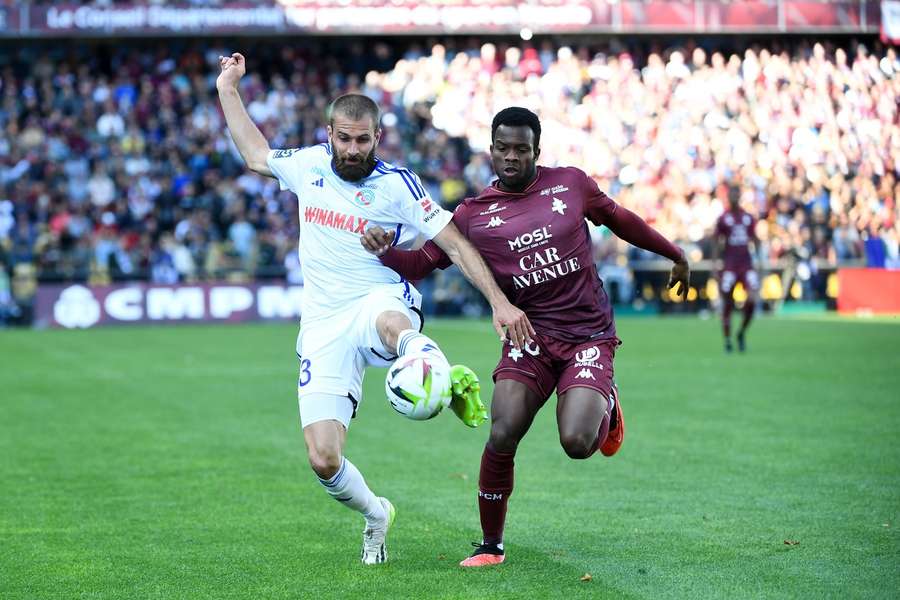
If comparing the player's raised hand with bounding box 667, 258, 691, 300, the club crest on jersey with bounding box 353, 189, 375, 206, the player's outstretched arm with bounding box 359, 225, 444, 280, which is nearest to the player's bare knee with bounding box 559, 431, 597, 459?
the player's outstretched arm with bounding box 359, 225, 444, 280

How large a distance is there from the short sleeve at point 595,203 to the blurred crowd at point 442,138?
22.1 metres

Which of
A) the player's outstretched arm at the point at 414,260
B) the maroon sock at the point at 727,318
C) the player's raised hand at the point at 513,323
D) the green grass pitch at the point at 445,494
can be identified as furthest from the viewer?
the maroon sock at the point at 727,318

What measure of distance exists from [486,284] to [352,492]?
1.28 m

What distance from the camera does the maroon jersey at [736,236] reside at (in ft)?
69.1

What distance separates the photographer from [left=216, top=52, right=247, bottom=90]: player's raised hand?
24.7 feet

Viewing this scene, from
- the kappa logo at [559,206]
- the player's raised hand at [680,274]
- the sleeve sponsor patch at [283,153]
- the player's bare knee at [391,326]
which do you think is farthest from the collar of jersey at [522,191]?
the sleeve sponsor patch at [283,153]

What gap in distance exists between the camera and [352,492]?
6770mm

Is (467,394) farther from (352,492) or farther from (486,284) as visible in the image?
(352,492)

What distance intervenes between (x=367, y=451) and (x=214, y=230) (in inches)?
793

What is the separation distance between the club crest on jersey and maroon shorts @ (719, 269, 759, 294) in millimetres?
15014

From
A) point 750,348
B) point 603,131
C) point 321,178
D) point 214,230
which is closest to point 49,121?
point 214,230

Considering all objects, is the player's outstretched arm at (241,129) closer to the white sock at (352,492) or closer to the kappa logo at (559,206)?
the kappa logo at (559,206)

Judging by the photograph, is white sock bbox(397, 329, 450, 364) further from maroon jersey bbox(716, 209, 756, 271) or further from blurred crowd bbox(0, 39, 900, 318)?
blurred crowd bbox(0, 39, 900, 318)

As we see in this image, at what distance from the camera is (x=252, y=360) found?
19.4m
